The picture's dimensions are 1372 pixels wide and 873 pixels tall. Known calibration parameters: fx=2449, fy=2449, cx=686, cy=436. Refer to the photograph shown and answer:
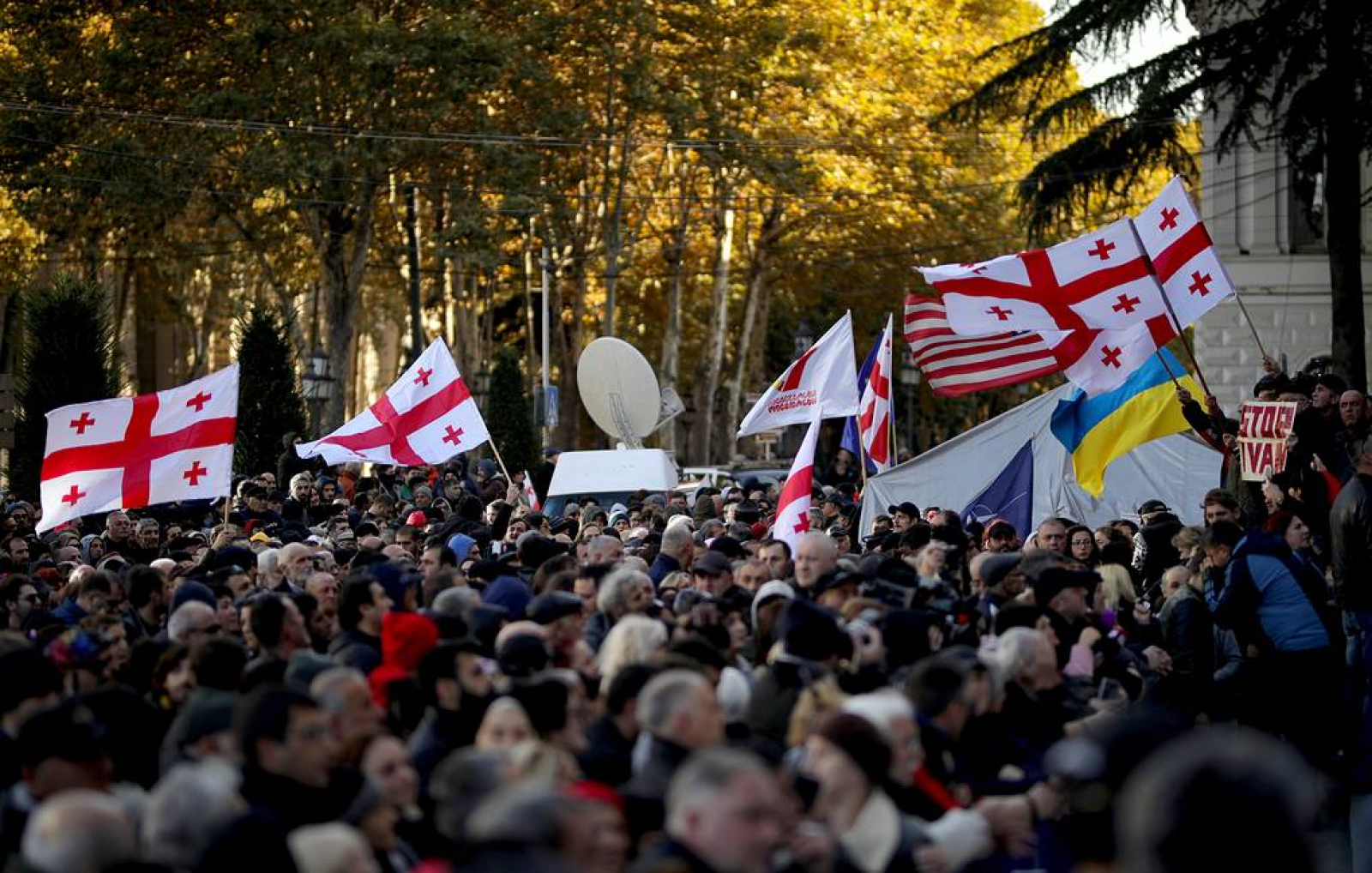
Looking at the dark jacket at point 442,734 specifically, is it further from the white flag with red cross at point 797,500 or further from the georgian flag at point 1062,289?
the georgian flag at point 1062,289

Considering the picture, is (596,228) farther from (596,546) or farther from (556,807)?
(556,807)

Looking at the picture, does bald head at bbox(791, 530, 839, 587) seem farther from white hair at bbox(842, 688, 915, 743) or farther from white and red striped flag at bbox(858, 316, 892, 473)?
white and red striped flag at bbox(858, 316, 892, 473)

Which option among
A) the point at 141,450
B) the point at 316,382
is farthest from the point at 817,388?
the point at 316,382

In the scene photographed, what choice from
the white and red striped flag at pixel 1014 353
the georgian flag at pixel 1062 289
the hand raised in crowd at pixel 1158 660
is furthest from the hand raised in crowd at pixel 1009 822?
the white and red striped flag at pixel 1014 353

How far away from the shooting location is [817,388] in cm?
1995

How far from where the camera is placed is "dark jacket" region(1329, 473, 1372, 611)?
13469 millimetres

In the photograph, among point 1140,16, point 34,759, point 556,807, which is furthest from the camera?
point 1140,16

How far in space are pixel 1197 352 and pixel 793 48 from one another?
10.1 meters

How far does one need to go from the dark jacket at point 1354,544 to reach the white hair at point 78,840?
929cm

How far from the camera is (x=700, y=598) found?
10.7 m

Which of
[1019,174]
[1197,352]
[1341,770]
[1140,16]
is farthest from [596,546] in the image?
[1019,174]

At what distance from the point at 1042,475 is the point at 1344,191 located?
8831 millimetres

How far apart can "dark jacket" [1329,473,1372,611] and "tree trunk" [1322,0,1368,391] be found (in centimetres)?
1433

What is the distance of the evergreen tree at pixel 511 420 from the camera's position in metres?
44.2
